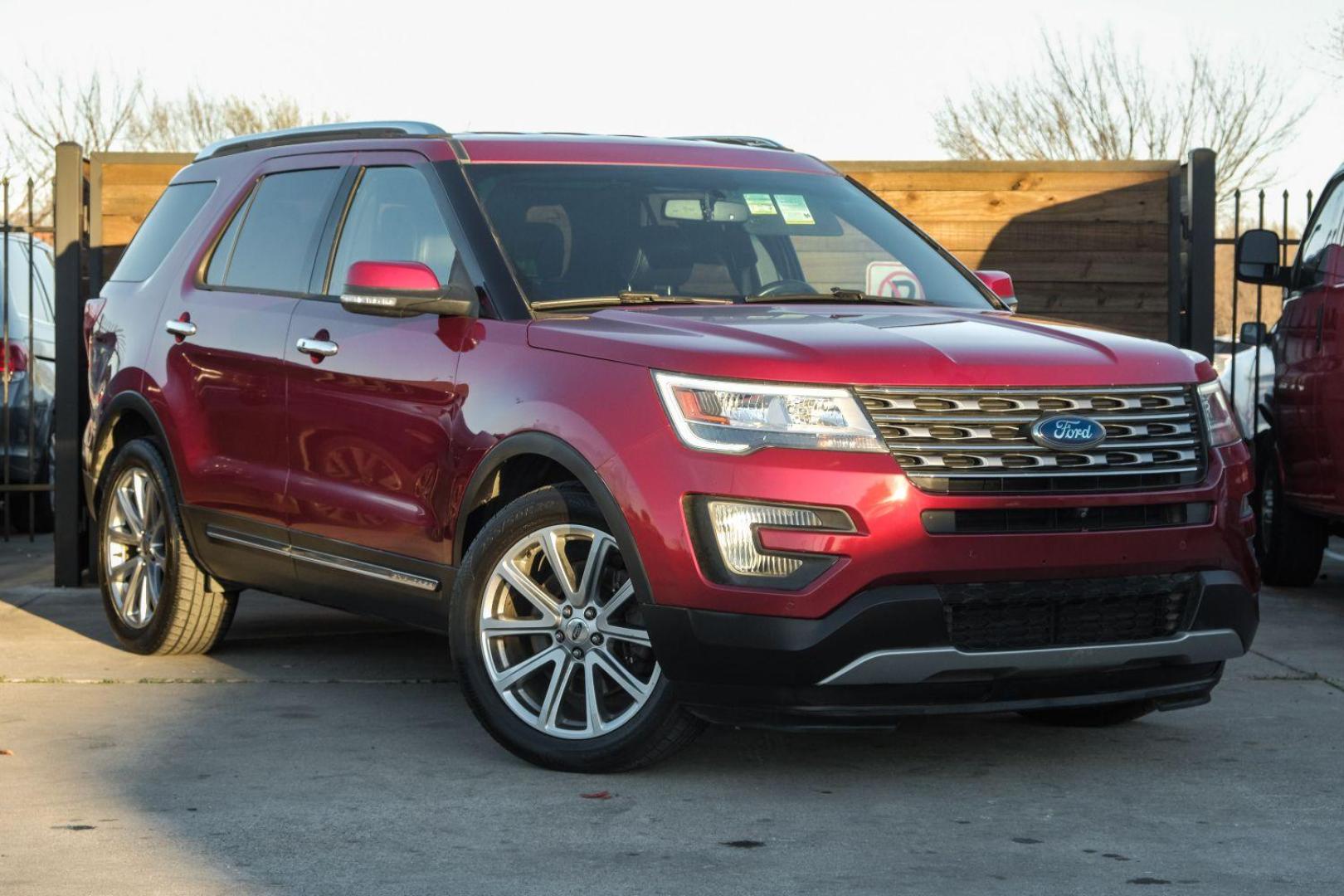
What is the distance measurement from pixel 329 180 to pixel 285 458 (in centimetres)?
100

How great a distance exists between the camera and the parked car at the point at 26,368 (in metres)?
11.6

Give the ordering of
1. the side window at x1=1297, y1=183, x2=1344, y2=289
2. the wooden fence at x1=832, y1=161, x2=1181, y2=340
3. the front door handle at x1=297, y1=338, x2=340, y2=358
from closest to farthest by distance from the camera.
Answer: the front door handle at x1=297, y1=338, x2=340, y2=358 → the side window at x1=1297, y1=183, x2=1344, y2=289 → the wooden fence at x1=832, y1=161, x2=1181, y2=340

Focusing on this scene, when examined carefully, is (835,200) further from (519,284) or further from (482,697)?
(482,697)

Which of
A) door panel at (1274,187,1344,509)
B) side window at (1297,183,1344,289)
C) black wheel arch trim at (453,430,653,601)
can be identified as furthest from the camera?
side window at (1297,183,1344,289)

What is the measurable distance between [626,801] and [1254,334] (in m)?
6.64

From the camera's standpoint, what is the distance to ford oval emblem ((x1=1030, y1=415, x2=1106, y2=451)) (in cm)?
493

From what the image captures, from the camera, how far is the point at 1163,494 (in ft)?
16.8

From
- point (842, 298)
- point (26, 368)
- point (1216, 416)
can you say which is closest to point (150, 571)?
point (842, 298)

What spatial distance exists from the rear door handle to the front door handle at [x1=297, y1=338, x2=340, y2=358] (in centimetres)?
89

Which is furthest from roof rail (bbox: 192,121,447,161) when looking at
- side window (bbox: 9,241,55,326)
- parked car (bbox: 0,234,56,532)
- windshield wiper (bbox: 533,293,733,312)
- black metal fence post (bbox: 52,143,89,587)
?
side window (bbox: 9,241,55,326)

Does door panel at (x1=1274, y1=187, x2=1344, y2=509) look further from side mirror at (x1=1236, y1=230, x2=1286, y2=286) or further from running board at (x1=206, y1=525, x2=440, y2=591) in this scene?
running board at (x1=206, y1=525, x2=440, y2=591)

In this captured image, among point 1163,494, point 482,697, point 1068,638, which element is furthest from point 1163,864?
point 482,697

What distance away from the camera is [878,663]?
15.8ft

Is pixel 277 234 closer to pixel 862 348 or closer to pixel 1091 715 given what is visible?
pixel 862 348
